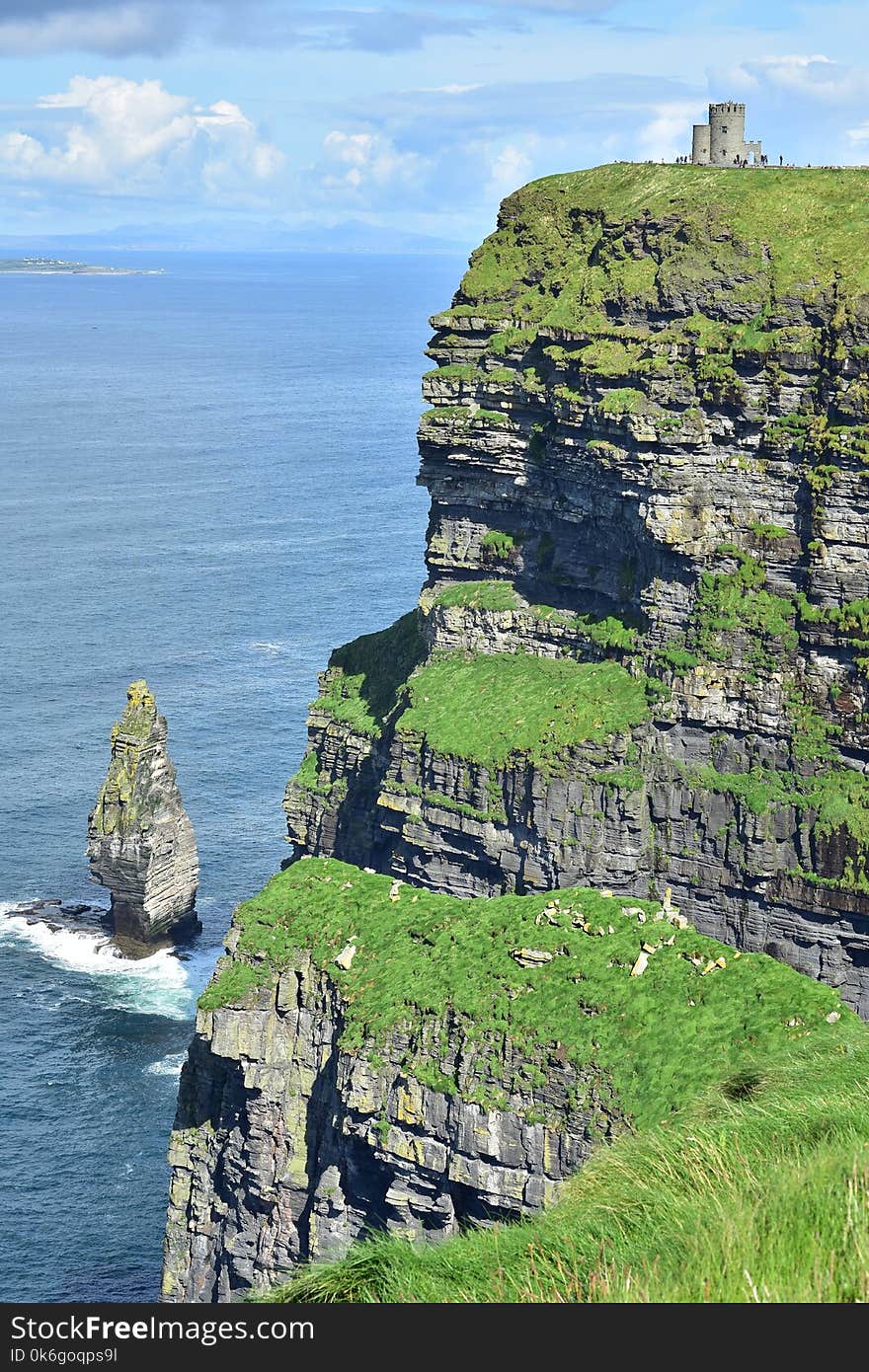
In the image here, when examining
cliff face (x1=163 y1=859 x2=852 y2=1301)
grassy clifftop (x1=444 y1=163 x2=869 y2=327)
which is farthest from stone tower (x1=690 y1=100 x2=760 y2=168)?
cliff face (x1=163 y1=859 x2=852 y2=1301)

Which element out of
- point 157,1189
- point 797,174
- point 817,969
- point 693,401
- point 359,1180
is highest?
point 797,174

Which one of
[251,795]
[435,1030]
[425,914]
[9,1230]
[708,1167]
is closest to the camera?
[708,1167]

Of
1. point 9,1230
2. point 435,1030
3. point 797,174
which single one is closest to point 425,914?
point 435,1030

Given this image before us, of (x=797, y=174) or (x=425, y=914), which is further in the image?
(x=797, y=174)

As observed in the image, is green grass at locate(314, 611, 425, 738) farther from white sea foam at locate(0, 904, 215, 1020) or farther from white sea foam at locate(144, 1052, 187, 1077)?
white sea foam at locate(0, 904, 215, 1020)

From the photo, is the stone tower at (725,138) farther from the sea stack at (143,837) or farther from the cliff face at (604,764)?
the sea stack at (143,837)

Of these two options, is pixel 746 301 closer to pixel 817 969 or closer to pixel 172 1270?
pixel 817 969
